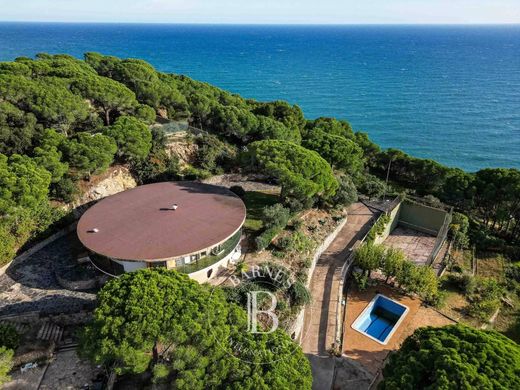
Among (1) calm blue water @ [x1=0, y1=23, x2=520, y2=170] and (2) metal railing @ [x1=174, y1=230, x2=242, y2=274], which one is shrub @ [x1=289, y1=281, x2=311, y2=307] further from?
(1) calm blue water @ [x1=0, y1=23, x2=520, y2=170]

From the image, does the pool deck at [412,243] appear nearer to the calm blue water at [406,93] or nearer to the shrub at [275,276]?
the shrub at [275,276]

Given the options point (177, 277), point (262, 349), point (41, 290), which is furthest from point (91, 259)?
point (262, 349)

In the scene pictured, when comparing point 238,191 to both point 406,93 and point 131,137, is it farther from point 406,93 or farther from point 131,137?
point 406,93

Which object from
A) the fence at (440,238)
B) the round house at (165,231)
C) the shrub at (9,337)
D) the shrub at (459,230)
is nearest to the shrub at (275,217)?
the round house at (165,231)

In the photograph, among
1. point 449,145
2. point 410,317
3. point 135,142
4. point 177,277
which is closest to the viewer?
point 177,277

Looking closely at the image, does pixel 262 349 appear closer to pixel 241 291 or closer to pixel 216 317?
pixel 216 317

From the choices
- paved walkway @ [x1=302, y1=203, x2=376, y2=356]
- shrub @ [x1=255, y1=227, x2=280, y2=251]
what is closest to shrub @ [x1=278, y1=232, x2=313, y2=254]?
shrub @ [x1=255, y1=227, x2=280, y2=251]
